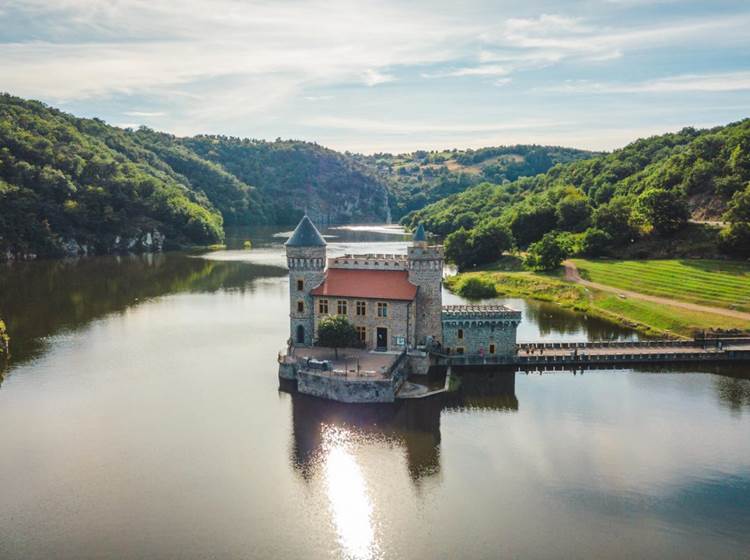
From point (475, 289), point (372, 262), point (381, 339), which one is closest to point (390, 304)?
point (381, 339)

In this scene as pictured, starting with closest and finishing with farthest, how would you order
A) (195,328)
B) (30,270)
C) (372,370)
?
(372,370), (195,328), (30,270)

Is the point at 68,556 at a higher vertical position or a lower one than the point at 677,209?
lower

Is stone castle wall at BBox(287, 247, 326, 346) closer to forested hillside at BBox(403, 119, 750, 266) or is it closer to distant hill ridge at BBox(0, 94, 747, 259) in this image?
forested hillside at BBox(403, 119, 750, 266)

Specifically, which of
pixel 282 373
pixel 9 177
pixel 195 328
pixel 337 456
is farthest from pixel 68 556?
pixel 9 177

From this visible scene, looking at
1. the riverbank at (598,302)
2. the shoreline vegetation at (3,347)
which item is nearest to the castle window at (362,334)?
the shoreline vegetation at (3,347)

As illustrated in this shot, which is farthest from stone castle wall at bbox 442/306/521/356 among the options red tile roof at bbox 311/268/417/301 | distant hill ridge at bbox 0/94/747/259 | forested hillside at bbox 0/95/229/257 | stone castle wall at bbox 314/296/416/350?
forested hillside at bbox 0/95/229/257

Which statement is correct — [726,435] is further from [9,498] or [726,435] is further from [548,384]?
[9,498]
